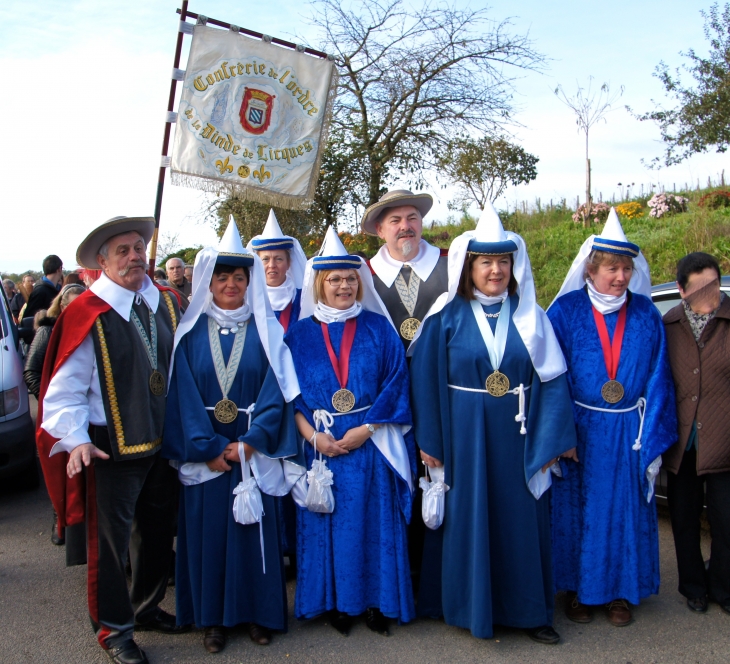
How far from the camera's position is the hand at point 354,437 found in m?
3.56

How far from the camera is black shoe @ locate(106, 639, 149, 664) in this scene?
10.7ft

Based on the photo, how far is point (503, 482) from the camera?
3.52 m

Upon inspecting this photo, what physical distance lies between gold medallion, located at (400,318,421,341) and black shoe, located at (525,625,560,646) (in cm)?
175

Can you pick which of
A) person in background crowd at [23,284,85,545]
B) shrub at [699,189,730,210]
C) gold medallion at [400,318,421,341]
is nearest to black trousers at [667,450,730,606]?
gold medallion at [400,318,421,341]

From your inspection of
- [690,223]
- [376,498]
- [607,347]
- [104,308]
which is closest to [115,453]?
[104,308]

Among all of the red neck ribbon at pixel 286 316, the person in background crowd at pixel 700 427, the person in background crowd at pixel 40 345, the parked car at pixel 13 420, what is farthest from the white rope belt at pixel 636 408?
the parked car at pixel 13 420

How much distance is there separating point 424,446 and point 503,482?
0.44 metres

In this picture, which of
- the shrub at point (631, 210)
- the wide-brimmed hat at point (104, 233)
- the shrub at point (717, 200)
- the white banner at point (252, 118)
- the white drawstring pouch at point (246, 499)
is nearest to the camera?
the wide-brimmed hat at point (104, 233)

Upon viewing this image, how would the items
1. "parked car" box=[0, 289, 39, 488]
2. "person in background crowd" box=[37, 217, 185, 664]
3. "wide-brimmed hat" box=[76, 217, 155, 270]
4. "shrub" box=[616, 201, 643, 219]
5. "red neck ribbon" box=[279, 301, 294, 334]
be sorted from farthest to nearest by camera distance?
"shrub" box=[616, 201, 643, 219] → "parked car" box=[0, 289, 39, 488] → "red neck ribbon" box=[279, 301, 294, 334] → "wide-brimmed hat" box=[76, 217, 155, 270] → "person in background crowd" box=[37, 217, 185, 664]

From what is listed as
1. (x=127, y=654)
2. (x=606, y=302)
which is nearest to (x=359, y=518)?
(x=127, y=654)

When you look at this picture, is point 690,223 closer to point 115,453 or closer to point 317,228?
point 317,228

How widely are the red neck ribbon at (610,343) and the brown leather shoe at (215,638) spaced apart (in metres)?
2.44

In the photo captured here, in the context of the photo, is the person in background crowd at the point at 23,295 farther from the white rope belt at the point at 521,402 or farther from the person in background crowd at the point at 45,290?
the white rope belt at the point at 521,402

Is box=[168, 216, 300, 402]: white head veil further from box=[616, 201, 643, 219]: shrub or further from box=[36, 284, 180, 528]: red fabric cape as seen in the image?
box=[616, 201, 643, 219]: shrub
